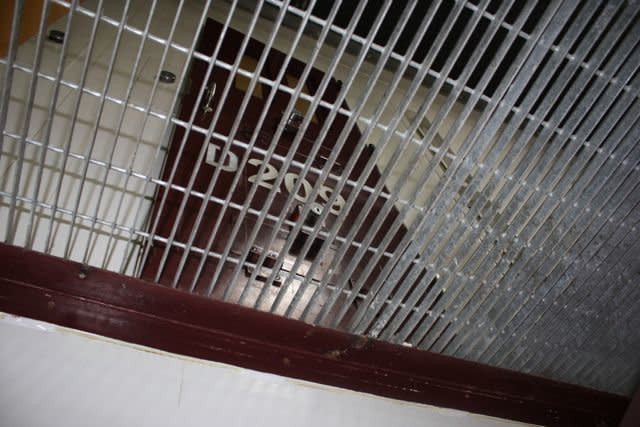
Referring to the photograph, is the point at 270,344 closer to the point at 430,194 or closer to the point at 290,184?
the point at 430,194

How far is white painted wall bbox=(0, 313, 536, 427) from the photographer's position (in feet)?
3.18

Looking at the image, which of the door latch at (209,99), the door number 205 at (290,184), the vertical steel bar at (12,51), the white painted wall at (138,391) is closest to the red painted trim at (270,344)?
the white painted wall at (138,391)

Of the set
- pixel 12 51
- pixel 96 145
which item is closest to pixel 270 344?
pixel 12 51

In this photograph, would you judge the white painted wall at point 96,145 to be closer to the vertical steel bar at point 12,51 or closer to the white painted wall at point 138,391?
the vertical steel bar at point 12,51

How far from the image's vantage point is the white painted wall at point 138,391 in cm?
97

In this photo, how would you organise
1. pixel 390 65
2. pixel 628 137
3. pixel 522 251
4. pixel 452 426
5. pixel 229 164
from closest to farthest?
pixel 628 137 → pixel 522 251 → pixel 452 426 → pixel 229 164 → pixel 390 65

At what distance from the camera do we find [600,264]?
1.25 m

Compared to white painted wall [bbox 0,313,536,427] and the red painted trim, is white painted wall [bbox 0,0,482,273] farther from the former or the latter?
white painted wall [bbox 0,313,536,427]

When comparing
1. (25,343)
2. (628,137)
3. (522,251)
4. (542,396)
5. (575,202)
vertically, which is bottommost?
(25,343)

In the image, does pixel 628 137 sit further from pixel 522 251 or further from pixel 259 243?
pixel 259 243

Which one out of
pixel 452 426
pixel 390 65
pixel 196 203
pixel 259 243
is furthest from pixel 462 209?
pixel 390 65

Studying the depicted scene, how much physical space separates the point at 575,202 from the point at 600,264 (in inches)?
9.6

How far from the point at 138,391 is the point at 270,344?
1.22 ft

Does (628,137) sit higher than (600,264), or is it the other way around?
(628,137)
